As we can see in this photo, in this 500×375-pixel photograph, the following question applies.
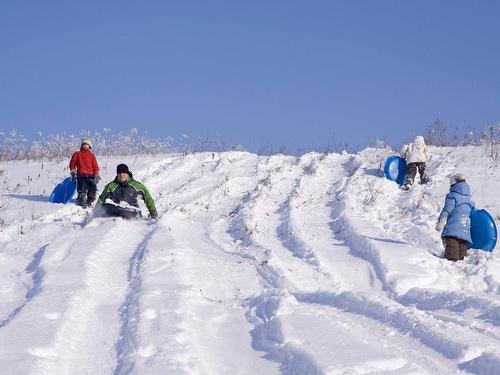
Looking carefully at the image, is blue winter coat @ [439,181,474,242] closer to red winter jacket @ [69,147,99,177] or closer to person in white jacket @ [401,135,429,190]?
person in white jacket @ [401,135,429,190]

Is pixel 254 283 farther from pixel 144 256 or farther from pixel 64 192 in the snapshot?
pixel 64 192

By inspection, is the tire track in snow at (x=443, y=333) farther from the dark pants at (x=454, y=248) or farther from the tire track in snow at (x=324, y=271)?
the dark pants at (x=454, y=248)

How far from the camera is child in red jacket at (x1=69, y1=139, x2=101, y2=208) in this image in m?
14.3

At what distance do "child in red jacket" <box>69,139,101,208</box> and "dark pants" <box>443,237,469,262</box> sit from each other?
24.5 feet

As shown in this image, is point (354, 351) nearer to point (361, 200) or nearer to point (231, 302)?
point (231, 302)

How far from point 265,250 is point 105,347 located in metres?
4.51

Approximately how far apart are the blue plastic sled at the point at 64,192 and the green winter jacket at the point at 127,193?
252cm

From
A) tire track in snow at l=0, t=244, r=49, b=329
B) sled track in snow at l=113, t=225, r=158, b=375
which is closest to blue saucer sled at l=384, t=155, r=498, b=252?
sled track in snow at l=113, t=225, r=158, b=375

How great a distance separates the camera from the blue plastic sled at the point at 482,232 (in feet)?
31.9

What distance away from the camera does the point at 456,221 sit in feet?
31.6

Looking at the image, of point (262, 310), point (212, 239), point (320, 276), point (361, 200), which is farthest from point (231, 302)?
point (361, 200)

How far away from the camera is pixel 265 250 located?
30.6 ft

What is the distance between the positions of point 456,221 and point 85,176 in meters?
7.62

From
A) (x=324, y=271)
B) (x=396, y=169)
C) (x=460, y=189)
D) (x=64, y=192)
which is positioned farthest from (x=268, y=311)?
(x=396, y=169)
